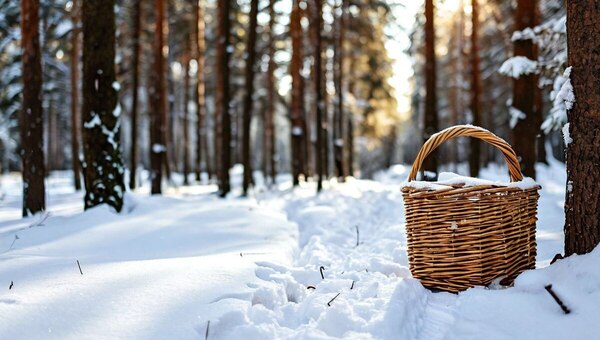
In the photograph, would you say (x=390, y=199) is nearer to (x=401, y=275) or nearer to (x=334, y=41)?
Result: (x=401, y=275)

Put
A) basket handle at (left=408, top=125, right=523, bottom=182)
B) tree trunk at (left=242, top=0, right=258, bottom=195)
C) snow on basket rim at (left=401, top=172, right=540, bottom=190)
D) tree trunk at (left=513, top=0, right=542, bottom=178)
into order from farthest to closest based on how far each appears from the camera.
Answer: tree trunk at (left=242, top=0, right=258, bottom=195) < tree trunk at (left=513, top=0, right=542, bottom=178) < basket handle at (left=408, top=125, right=523, bottom=182) < snow on basket rim at (left=401, top=172, right=540, bottom=190)

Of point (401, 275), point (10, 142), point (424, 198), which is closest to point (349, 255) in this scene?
point (401, 275)

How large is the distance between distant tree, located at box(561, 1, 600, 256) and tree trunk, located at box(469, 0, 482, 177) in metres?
10.2

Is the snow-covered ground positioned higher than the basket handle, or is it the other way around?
the basket handle

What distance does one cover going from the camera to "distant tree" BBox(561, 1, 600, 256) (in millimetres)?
2672

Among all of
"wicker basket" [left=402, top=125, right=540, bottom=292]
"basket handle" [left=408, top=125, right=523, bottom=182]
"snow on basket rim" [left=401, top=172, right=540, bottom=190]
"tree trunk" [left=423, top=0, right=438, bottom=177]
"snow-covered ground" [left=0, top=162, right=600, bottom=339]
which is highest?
"tree trunk" [left=423, top=0, right=438, bottom=177]

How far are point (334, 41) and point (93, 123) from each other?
10.8 m

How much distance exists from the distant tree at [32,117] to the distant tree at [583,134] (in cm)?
697

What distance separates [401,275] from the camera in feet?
11.3

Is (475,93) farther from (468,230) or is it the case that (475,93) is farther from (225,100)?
(468,230)

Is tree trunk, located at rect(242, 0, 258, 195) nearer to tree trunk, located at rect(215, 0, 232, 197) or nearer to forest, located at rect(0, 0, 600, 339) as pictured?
tree trunk, located at rect(215, 0, 232, 197)

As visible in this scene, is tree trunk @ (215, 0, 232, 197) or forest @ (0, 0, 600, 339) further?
tree trunk @ (215, 0, 232, 197)

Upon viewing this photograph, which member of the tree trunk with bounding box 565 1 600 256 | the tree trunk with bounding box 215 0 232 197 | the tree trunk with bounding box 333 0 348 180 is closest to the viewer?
the tree trunk with bounding box 565 1 600 256

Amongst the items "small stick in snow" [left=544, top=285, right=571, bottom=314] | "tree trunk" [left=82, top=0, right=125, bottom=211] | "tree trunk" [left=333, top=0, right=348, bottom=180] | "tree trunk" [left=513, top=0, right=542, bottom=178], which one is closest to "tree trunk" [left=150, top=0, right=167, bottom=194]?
"tree trunk" [left=82, top=0, right=125, bottom=211]
